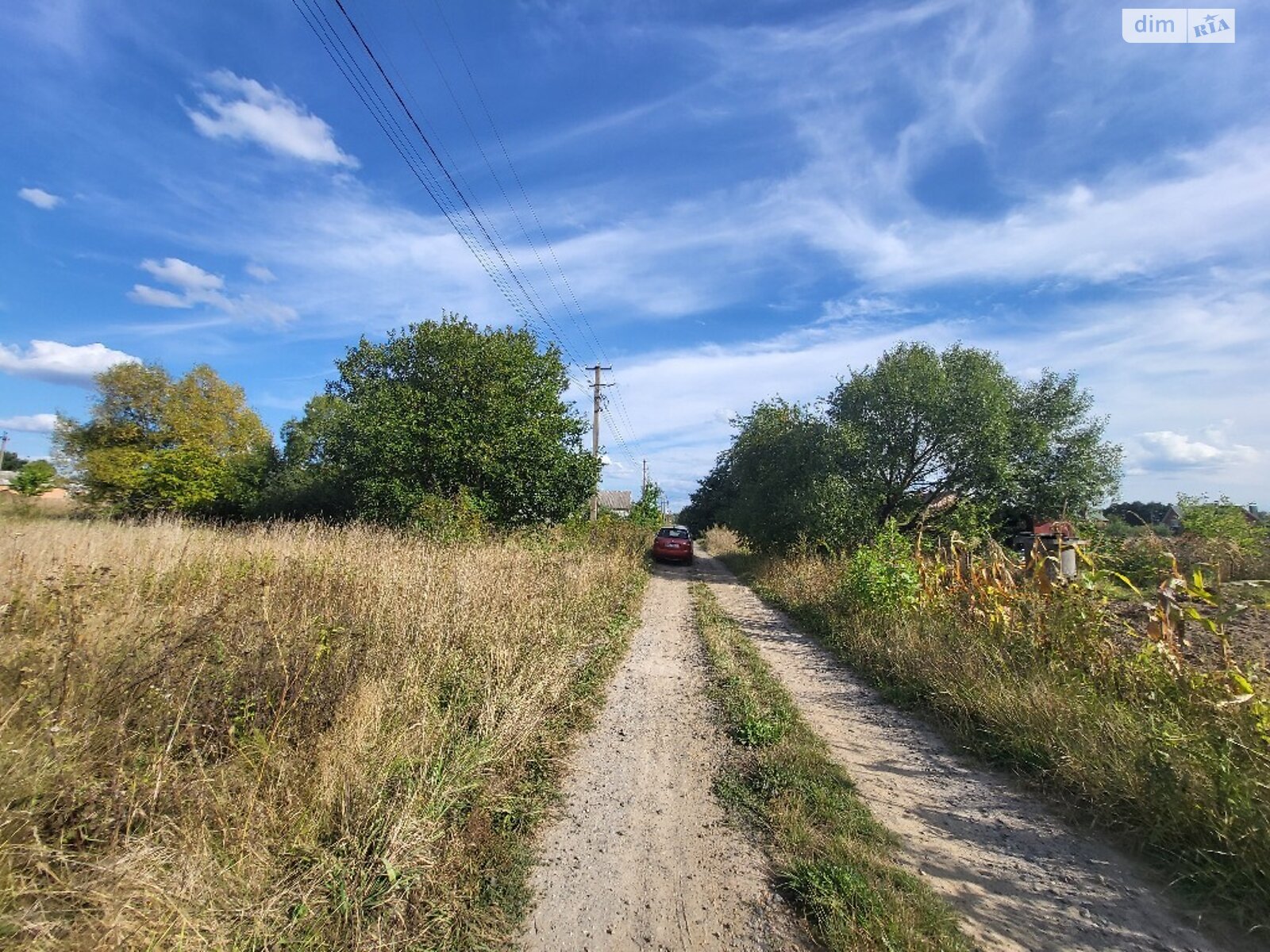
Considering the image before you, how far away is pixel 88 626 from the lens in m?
3.55

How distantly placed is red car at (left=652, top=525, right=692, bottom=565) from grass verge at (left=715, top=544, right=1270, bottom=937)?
18358 millimetres

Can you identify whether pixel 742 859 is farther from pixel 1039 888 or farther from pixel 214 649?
pixel 214 649

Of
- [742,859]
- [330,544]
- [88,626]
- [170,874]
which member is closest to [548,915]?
[742,859]

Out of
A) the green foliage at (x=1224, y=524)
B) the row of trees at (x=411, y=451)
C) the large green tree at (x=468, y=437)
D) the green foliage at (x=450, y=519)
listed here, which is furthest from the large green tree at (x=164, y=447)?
the green foliage at (x=1224, y=524)

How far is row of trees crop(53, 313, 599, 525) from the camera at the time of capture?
637 inches

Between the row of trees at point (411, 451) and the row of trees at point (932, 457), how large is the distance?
24.1 ft

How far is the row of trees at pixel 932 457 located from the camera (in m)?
18.2

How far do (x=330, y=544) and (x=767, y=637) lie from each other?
281 inches

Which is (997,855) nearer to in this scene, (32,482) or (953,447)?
(953,447)

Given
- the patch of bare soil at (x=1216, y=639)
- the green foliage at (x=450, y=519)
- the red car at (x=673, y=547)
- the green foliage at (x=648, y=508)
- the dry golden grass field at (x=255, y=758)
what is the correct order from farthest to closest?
the green foliage at (x=648, y=508) → the red car at (x=673, y=547) → the green foliage at (x=450, y=519) → the patch of bare soil at (x=1216, y=639) → the dry golden grass field at (x=255, y=758)

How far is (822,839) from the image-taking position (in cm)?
336

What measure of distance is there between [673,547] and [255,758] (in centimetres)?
2330

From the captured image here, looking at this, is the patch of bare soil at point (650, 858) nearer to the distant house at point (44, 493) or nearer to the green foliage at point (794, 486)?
the green foliage at point (794, 486)

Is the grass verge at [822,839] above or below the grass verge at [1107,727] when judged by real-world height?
below
